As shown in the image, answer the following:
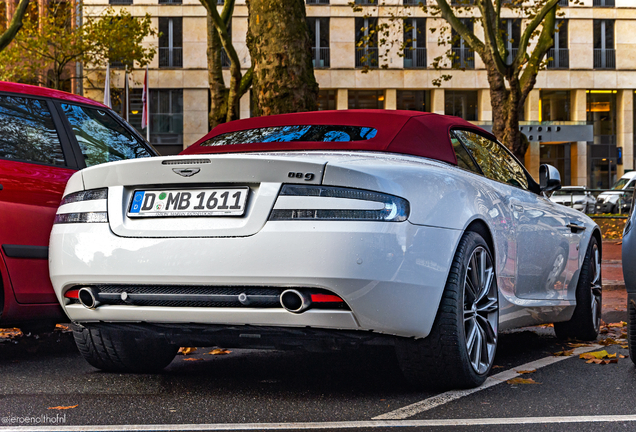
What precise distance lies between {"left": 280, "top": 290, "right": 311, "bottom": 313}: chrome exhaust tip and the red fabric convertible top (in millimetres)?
1179

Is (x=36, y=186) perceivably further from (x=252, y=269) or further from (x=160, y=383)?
(x=252, y=269)

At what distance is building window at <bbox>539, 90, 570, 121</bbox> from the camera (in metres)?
48.2

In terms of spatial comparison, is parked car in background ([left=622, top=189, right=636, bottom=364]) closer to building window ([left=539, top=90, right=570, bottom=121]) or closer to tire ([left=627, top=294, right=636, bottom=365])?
tire ([left=627, top=294, right=636, bottom=365])

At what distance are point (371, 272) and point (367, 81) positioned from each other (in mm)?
43109

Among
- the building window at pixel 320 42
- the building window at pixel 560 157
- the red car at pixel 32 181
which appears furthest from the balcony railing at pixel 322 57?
the red car at pixel 32 181

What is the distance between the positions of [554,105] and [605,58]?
3.78 metres

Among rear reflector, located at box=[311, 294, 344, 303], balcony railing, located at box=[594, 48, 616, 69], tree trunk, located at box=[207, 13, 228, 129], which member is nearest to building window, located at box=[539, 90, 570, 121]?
balcony railing, located at box=[594, 48, 616, 69]

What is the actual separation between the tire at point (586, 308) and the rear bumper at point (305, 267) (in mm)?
2514

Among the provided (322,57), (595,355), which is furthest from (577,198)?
(322,57)

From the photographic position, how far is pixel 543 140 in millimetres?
47812

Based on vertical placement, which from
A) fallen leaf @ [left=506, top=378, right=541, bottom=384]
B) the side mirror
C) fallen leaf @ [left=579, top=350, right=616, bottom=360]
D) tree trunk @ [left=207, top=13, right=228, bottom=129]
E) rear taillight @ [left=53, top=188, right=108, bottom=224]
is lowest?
fallen leaf @ [left=579, top=350, right=616, bottom=360]

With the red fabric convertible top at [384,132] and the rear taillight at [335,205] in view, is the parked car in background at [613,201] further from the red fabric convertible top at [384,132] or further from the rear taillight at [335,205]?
the rear taillight at [335,205]

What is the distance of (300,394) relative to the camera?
430 centimetres

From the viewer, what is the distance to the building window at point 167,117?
45.8 m
